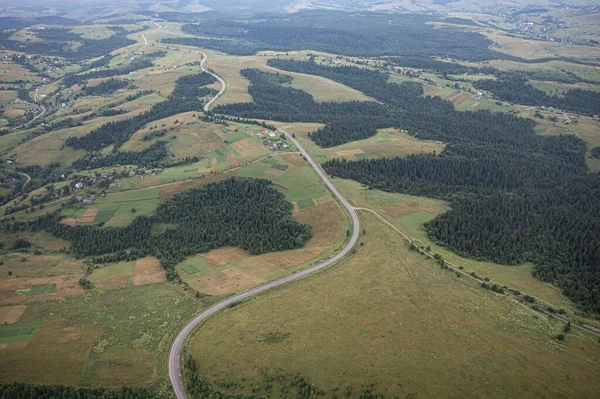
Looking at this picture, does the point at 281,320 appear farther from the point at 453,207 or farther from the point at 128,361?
the point at 453,207

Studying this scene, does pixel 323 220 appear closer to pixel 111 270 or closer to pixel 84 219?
pixel 111 270

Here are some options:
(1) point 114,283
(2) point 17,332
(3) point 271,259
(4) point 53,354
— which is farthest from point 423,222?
(2) point 17,332

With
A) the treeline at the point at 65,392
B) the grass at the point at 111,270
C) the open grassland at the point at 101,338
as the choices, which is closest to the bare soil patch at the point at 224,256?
the open grassland at the point at 101,338

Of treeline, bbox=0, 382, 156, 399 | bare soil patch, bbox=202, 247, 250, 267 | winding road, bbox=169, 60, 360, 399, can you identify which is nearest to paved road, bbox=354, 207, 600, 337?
winding road, bbox=169, 60, 360, 399

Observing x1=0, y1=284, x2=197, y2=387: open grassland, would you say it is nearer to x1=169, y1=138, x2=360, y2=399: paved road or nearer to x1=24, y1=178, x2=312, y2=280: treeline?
x1=169, y1=138, x2=360, y2=399: paved road

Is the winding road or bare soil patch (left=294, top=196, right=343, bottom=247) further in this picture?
bare soil patch (left=294, top=196, right=343, bottom=247)

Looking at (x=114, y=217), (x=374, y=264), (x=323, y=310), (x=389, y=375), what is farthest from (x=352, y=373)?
(x=114, y=217)
